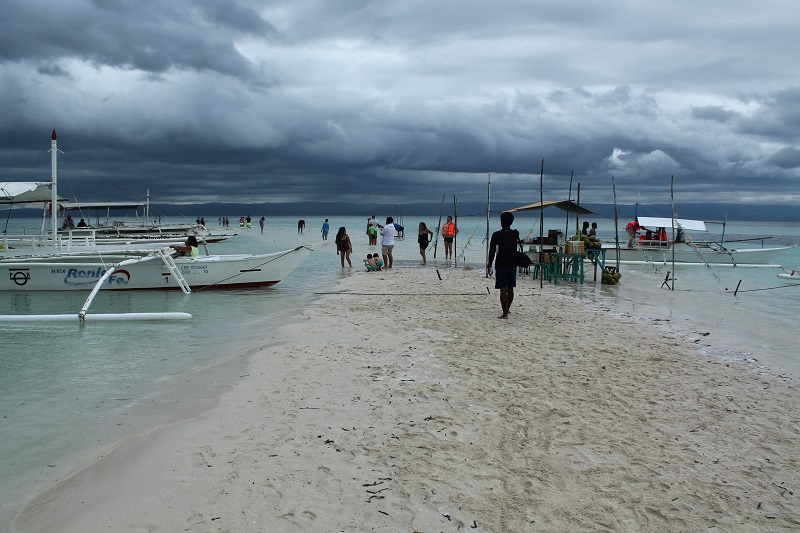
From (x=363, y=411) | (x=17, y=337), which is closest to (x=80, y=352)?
(x=17, y=337)

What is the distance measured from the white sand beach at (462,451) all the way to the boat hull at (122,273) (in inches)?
347

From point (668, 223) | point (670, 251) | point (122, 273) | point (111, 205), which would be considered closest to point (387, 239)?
point (122, 273)

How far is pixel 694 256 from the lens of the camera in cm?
2700

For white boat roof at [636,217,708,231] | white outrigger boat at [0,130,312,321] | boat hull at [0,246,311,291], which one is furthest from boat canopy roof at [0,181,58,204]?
white boat roof at [636,217,708,231]

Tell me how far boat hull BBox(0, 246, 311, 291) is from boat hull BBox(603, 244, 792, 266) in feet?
54.1

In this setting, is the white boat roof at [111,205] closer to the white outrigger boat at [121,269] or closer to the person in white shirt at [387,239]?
the white outrigger boat at [121,269]

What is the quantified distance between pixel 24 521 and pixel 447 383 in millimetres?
3988

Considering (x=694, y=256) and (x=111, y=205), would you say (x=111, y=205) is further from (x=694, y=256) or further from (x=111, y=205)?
(x=694, y=256)

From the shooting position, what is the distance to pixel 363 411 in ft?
18.1

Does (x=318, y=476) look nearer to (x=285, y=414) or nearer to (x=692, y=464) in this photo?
(x=285, y=414)

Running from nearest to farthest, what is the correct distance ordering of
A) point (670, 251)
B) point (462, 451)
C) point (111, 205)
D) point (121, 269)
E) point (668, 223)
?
point (462, 451) < point (121, 269) < point (668, 223) < point (670, 251) < point (111, 205)

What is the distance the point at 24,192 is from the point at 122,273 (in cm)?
398

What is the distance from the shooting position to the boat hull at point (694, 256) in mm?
25734

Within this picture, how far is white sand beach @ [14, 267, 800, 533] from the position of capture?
3.71 metres
